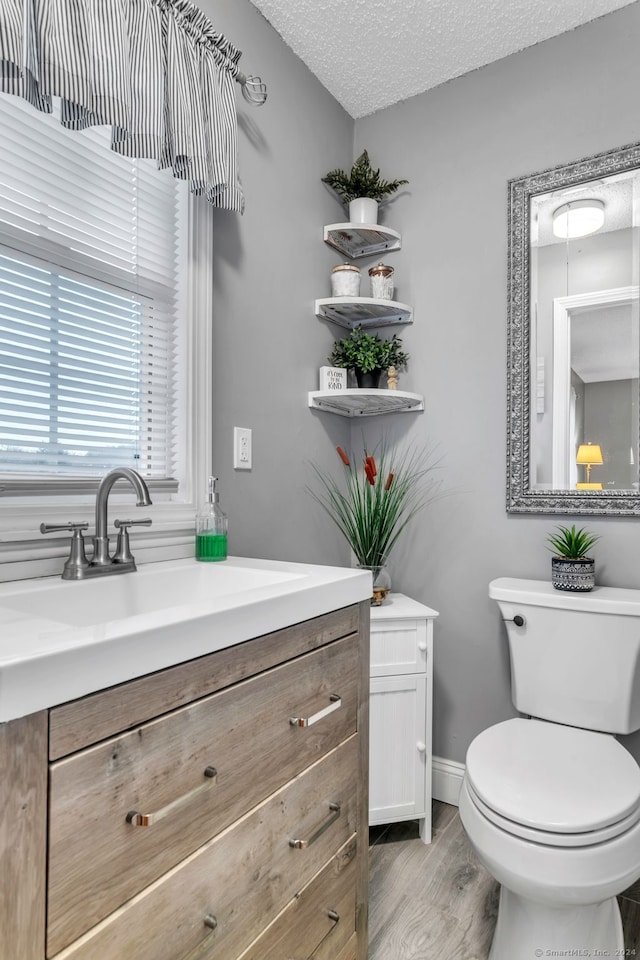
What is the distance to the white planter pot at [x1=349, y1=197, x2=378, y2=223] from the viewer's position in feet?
6.62

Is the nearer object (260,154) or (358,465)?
(260,154)

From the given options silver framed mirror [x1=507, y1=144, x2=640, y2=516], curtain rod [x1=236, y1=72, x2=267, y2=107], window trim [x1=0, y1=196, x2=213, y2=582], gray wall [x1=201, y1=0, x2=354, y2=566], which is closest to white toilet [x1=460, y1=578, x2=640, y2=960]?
silver framed mirror [x1=507, y1=144, x2=640, y2=516]

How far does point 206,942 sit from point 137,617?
0.48m

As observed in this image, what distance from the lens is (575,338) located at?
1.77m

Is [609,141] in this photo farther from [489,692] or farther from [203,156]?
[489,692]

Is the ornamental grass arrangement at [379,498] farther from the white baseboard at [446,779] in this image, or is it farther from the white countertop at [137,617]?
the white baseboard at [446,779]

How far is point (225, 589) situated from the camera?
4.18 feet

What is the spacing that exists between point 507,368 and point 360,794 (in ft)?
4.44

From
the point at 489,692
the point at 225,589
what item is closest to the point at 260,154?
the point at 225,589

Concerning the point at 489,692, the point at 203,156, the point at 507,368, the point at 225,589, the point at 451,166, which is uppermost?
the point at 451,166

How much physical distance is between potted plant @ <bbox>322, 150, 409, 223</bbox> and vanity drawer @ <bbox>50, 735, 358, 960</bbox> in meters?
1.73

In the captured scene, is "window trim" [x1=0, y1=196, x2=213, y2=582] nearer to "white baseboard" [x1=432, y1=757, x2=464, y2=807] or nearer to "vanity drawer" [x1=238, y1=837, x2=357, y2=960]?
"vanity drawer" [x1=238, y1=837, x2=357, y2=960]

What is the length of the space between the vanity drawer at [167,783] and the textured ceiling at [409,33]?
6.16 ft

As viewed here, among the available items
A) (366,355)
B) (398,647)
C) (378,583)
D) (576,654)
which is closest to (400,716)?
(398,647)
